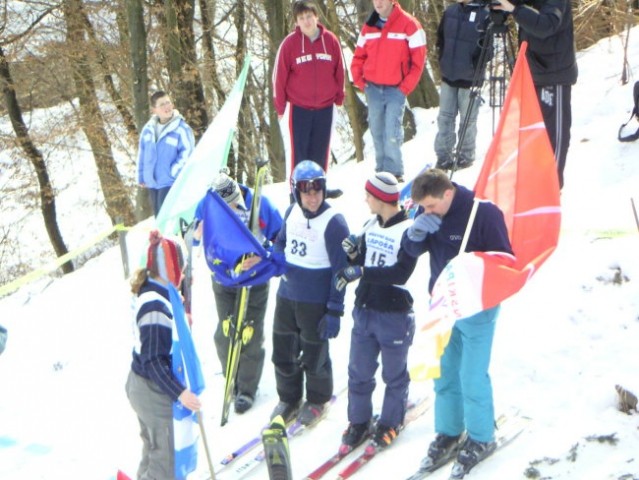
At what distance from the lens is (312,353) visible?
21.8 ft

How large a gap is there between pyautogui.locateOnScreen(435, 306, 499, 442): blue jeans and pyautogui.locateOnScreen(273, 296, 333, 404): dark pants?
3.91 ft

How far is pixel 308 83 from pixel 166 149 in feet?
5.57

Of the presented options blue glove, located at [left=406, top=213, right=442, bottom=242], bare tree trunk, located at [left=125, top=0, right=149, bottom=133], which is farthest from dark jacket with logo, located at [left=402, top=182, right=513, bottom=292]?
bare tree trunk, located at [left=125, top=0, right=149, bottom=133]

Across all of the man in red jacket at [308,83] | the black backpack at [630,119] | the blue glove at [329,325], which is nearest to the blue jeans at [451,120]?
the man in red jacket at [308,83]

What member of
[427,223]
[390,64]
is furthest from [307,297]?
[390,64]

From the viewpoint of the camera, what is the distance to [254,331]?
7.30 m

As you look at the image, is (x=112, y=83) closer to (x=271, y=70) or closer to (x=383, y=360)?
(x=271, y=70)

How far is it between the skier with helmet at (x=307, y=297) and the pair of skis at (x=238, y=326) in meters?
0.42

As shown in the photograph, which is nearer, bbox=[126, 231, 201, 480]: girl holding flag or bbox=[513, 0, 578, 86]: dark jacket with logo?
bbox=[126, 231, 201, 480]: girl holding flag

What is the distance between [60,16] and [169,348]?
1666 centimetres

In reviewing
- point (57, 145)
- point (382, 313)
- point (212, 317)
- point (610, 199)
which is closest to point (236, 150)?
point (57, 145)

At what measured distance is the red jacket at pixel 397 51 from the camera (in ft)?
29.6

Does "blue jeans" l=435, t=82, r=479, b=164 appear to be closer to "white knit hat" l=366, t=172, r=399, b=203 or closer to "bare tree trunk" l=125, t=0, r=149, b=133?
"white knit hat" l=366, t=172, r=399, b=203

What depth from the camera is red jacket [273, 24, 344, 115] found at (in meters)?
8.73
